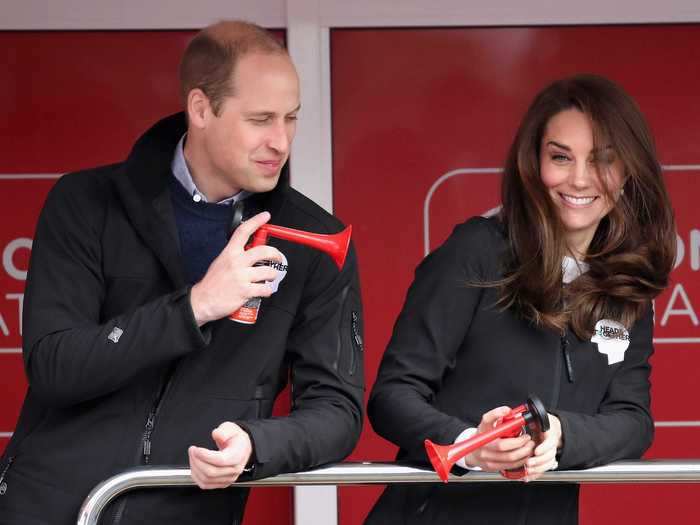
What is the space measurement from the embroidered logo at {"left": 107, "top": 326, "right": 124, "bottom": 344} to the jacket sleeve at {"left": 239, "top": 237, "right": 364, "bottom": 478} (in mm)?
259

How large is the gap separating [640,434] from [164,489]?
82 cm

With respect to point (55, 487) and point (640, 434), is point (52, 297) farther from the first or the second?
point (640, 434)

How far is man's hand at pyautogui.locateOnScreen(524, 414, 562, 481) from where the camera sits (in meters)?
1.93

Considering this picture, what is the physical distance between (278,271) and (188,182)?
0.92ft

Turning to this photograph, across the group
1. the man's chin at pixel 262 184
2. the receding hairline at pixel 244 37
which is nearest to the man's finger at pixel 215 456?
the man's chin at pixel 262 184

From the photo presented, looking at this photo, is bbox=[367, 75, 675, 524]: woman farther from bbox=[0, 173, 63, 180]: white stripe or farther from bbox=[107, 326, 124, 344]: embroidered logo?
bbox=[0, 173, 63, 180]: white stripe

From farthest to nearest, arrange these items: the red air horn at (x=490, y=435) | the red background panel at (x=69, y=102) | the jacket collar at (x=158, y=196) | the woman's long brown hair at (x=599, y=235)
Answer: the red background panel at (x=69, y=102) < the woman's long brown hair at (x=599, y=235) < the jacket collar at (x=158, y=196) < the red air horn at (x=490, y=435)

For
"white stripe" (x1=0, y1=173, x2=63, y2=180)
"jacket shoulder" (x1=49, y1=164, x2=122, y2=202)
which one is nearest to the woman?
"jacket shoulder" (x1=49, y1=164, x2=122, y2=202)

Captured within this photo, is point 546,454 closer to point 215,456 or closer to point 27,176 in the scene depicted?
point 215,456

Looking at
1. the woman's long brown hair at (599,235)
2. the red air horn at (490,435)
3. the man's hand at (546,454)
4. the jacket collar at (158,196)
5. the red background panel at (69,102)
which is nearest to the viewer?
the red air horn at (490,435)

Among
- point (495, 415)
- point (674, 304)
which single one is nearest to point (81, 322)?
point (495, 415)

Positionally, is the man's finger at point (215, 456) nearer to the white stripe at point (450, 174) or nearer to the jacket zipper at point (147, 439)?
the jacket zipper at point (147, 439)

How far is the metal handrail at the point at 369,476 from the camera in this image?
6.35ft

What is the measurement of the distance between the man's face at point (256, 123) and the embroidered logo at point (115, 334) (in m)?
0.34
